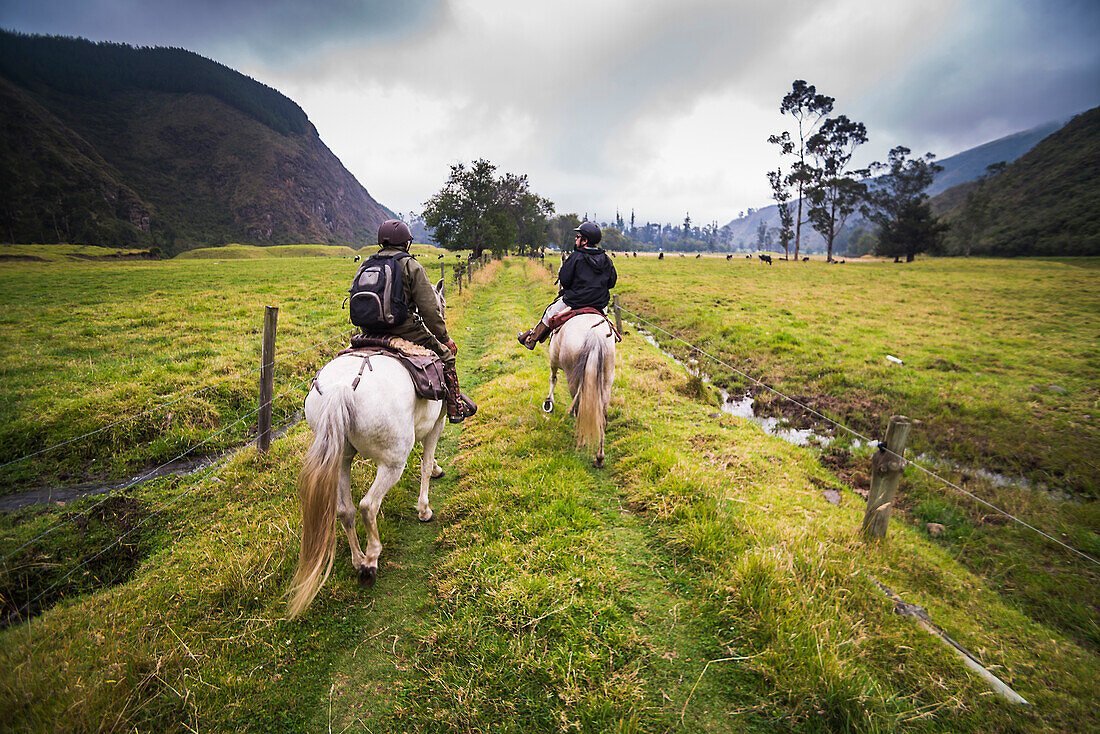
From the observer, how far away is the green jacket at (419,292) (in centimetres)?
480

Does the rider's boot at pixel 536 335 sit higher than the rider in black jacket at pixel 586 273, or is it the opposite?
the rider in black jacket at pixel 586 273

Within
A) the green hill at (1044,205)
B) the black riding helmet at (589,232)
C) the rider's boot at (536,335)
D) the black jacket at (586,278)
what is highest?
the green hill at (1044,205)

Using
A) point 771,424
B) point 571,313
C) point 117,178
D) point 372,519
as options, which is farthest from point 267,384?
point 117,178

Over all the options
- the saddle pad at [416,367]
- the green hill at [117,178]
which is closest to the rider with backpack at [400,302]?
the saddle pad at [416,367]

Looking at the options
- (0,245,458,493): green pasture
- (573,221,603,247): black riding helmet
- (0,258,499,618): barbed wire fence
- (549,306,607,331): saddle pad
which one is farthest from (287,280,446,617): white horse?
(573,221,603,247): black riding helmet

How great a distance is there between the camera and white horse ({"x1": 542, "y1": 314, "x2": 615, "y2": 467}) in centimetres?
610

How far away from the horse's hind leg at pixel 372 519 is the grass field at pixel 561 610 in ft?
0.54

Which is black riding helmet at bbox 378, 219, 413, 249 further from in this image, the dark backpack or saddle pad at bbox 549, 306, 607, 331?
saddle pad at bbox 549, 306, 607, 331

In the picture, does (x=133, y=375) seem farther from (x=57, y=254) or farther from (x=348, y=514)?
(x=57, y=254)

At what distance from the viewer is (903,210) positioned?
5719cm

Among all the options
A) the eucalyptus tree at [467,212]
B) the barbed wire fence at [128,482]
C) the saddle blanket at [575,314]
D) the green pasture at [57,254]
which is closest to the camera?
the barbed wire fence at [128,482]

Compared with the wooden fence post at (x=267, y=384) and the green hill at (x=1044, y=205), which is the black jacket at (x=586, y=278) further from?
the green hill at (x=1044, y=205)

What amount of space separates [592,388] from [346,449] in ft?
11.3

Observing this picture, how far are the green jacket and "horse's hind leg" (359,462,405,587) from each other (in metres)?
1.89
